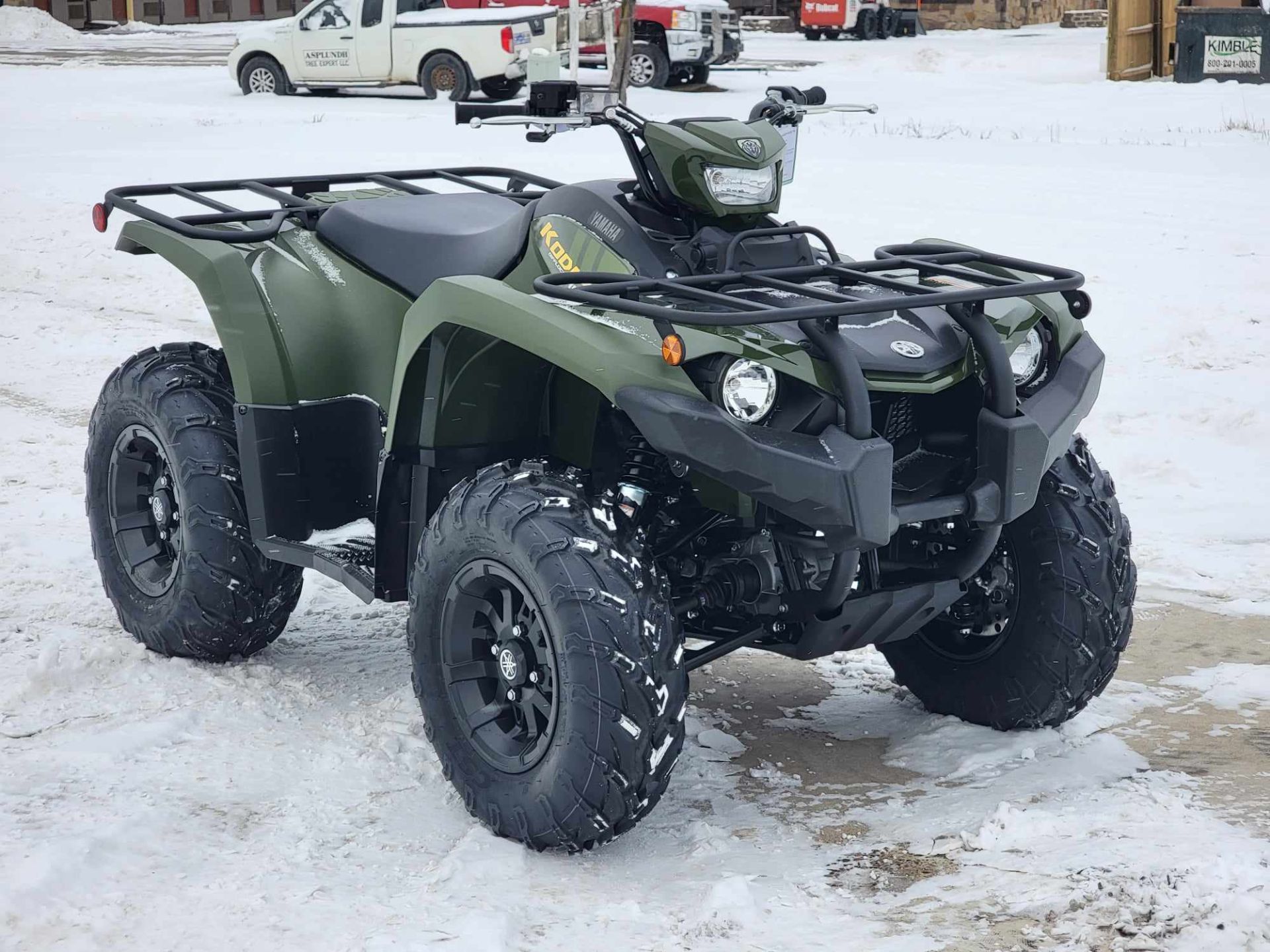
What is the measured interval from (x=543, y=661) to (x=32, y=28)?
3179cm

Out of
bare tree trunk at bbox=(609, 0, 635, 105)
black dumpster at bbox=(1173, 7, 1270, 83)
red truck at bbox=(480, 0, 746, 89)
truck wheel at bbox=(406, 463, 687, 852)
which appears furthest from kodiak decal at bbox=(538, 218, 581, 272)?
red truck at bbox=(480, 0, 746, 89)

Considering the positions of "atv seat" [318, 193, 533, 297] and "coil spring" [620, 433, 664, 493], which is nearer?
"coil spring" [620, 433, 664, 493]

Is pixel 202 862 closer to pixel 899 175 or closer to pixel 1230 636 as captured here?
pixel 1230 636

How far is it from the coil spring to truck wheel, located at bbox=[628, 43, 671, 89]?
17763 mm

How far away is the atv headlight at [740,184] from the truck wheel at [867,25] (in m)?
28.5

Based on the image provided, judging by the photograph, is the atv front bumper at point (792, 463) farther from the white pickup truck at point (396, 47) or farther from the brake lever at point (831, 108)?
the white pickup truck at point (396, 47)

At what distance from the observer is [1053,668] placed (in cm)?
409

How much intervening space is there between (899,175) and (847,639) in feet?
30.2

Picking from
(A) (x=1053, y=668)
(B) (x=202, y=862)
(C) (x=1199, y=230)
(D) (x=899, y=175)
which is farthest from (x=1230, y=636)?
(D) (x=899, y=175)

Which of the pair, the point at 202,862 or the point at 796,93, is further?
the point at 796,93

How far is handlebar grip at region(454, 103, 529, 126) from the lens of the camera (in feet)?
13.0

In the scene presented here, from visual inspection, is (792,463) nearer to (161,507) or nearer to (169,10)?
(161,507)

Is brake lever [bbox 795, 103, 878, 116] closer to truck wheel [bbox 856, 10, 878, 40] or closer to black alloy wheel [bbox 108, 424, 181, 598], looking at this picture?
black alloy wheel [bbox 108, 424, 181, 598]

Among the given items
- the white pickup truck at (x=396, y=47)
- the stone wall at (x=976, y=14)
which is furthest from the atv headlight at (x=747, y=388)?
the stone wall at (x=976, y=14)
